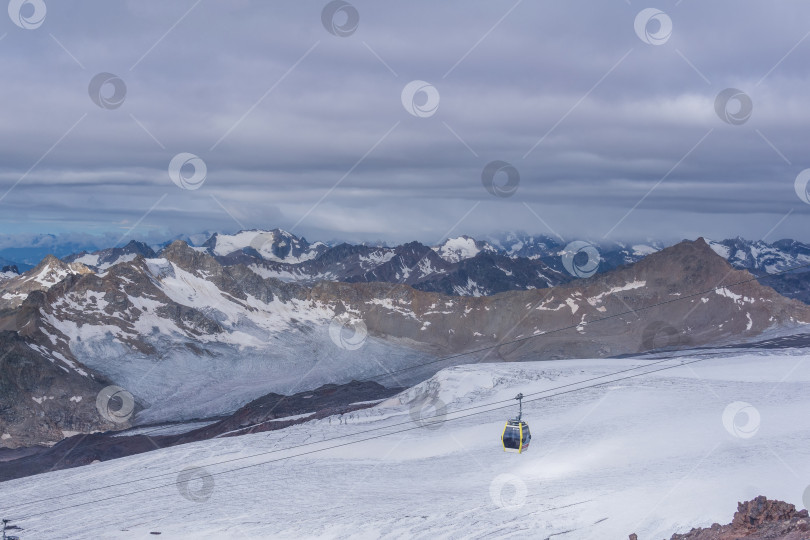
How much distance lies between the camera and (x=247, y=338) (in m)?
177

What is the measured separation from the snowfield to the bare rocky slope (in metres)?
73.6

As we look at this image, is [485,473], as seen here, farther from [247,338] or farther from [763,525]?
[247,338]

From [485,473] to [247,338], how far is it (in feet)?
489

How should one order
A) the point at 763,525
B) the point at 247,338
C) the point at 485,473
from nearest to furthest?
the point at 763,525, the point at 485,473, the point at 247,338

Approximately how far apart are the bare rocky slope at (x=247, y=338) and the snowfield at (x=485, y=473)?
73558 millimetres

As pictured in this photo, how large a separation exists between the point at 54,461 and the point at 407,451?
2262 inches

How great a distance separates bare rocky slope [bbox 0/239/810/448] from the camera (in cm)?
12475

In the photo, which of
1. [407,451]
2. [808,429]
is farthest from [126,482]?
[808,429]

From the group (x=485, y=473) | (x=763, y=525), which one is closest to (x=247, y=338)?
(x=485, y=473)

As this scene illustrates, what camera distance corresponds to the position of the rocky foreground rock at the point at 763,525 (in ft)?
64.9

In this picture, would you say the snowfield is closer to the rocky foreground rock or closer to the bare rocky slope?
the rocky foreground rock

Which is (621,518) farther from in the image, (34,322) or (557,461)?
(34,322)

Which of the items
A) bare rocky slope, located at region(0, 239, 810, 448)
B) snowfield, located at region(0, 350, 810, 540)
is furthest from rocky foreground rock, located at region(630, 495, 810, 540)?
bare rocky slope, located at region(0, 239, 810, 448)

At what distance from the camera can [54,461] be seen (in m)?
80.1
